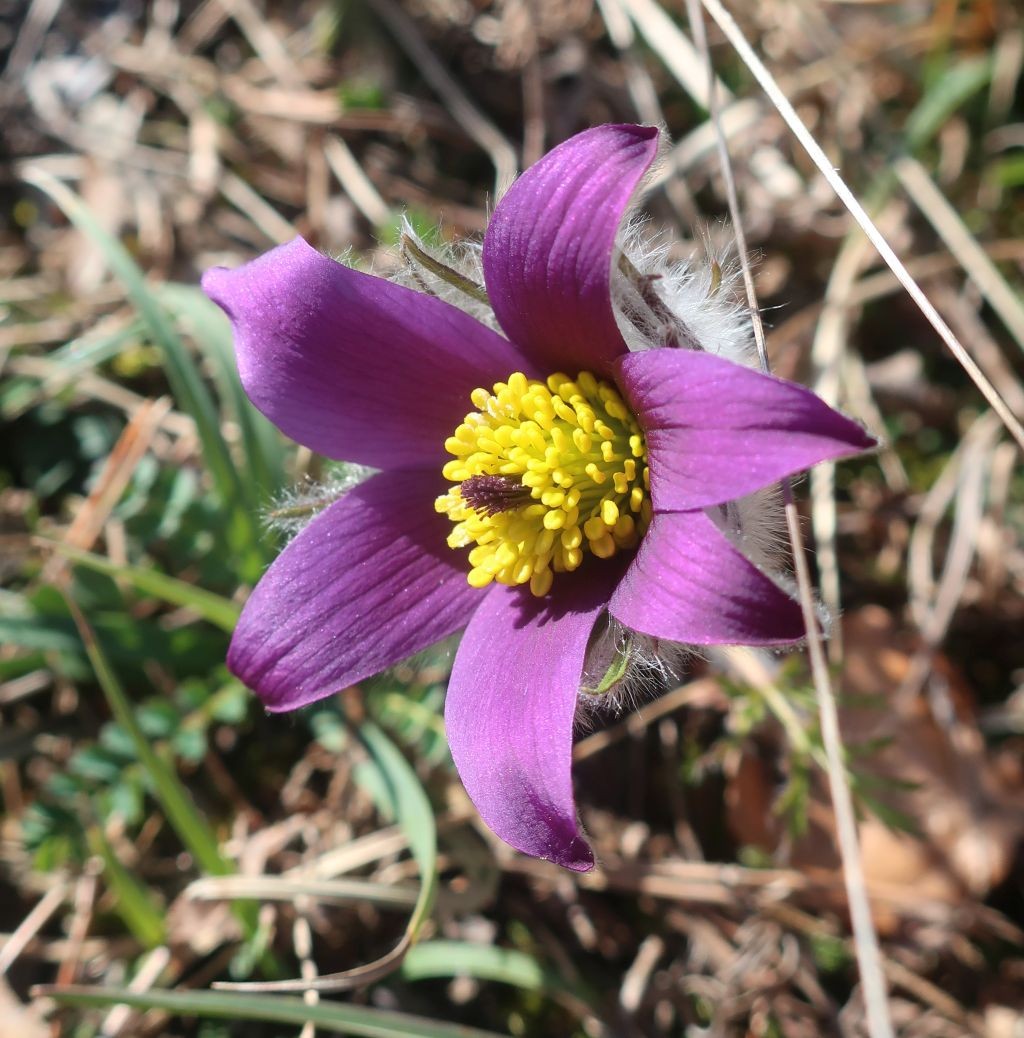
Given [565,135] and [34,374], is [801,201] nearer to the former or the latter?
[565,135]

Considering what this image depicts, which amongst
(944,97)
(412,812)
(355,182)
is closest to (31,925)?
(412,812)

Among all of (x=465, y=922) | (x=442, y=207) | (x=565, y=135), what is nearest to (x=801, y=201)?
(x=565, y=135)

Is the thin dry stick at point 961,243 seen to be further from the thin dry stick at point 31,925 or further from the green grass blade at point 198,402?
the thin dry stick at point 31,925

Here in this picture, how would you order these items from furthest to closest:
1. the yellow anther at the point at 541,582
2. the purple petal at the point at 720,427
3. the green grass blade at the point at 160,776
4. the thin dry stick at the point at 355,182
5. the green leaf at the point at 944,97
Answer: the thin dry stick at the point at 355,182, the green leaf at the point at 944,97, the green grass blade at the point at 160,776, the yellow anther at the point at 541,582, the purple petal at the point at 720,427

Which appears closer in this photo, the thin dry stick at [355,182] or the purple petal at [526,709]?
the purple petal at [526,709]

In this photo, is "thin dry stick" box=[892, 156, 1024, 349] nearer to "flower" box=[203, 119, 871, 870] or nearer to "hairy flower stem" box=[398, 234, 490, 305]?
"flower" box=[203, 119, 871, 870]

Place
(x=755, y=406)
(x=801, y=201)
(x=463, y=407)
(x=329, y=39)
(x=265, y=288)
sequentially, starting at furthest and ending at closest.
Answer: (x=329, y=39) → (x=801, y=201) → (x=463, y=407) → (x=265, y=288) → (x=755, y=406)

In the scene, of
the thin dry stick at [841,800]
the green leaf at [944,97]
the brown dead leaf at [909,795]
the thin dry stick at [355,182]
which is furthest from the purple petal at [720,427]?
the green leaf at [944,97]
